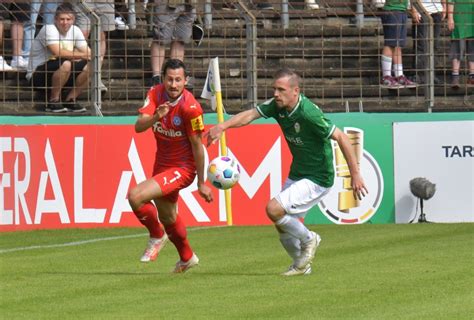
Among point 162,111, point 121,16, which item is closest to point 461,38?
point 121,16

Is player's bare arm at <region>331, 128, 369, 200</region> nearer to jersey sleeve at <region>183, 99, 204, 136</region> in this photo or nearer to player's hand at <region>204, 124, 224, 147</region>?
player's hand at <region>204, 124, 224, 147</region>

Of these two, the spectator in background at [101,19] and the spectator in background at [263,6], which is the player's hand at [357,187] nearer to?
the spectator in background at [101,19]

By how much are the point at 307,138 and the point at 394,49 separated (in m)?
8.70

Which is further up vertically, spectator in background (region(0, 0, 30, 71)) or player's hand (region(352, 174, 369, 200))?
spectator in background (region(0, 0, 30, 71))

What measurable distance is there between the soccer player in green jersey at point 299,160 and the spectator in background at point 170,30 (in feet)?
25.4

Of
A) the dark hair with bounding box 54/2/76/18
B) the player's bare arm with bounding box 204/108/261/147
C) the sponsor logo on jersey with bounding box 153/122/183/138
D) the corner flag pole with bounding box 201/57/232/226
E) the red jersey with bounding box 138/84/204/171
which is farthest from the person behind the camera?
the dark hair with bounding box 54/2/76/18

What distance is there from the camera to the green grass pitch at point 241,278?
9.88 metres

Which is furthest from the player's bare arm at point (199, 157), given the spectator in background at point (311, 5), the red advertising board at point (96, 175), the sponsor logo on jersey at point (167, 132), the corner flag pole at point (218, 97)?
the spectator in background at point (311, 5)

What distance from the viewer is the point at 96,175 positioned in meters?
19.2

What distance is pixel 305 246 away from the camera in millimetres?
12594

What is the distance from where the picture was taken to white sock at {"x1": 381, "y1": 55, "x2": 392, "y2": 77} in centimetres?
2106

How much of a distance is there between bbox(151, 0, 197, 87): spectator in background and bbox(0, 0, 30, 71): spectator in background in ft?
6.44

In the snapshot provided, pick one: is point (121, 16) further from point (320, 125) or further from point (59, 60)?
point (320, 125)

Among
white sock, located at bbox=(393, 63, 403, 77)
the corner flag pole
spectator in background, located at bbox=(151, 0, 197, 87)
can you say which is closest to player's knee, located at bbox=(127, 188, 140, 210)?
the corner flag pole
